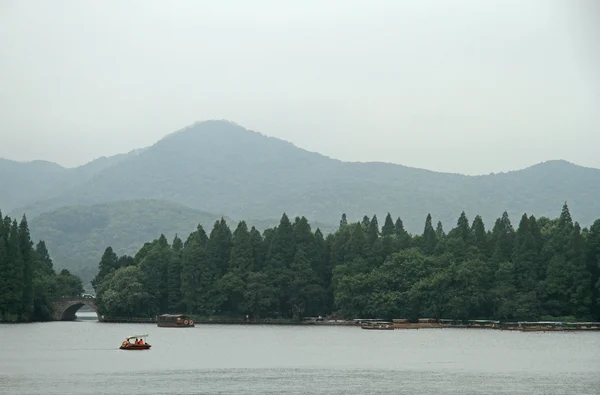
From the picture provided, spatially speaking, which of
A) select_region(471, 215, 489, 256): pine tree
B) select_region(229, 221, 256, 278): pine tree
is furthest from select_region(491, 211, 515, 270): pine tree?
select_region(229, 221, 256, 278): pine tree

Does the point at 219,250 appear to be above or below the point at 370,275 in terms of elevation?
above

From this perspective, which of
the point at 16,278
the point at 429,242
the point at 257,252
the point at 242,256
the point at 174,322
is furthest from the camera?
the point at 257,252

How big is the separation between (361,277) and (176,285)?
1446 inches

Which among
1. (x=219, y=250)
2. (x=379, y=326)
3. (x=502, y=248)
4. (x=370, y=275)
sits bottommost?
(x=379, y=326)

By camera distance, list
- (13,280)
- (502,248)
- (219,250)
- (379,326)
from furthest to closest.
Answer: (219,250)
(502,248)
(13,280)
(379,326)

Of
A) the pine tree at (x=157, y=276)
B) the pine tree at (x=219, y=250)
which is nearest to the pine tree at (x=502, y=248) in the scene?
the pine tree at (x=219, y=250)

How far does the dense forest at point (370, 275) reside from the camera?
5969 inches

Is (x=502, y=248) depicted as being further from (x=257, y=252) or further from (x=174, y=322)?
(x=174, y=322)

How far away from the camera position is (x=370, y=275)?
166 meters

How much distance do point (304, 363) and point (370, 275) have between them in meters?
76.5

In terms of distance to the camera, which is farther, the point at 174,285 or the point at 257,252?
the point at 174,285

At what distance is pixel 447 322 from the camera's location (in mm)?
160375

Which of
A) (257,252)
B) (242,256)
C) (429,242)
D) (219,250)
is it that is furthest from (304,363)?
(219,250)

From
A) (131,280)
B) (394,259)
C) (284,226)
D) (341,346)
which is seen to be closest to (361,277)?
(394,259)
